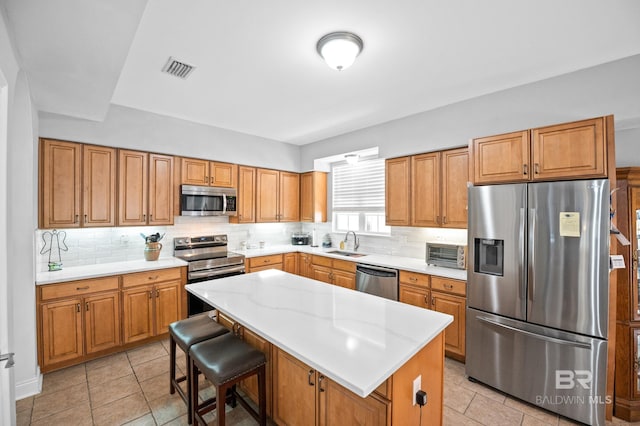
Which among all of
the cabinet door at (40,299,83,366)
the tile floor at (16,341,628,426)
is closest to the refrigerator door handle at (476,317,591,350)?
the tile floor at (16,341,628,426)

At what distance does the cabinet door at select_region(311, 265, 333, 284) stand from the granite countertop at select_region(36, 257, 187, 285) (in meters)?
1.91

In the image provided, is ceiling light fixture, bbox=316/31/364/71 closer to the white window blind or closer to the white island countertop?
the white island countertop

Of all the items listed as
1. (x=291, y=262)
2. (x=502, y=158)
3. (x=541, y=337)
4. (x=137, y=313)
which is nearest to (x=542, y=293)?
(x=541, y=337)

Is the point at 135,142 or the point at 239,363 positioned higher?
the point at 135,142

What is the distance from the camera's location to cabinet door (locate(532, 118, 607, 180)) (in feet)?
6.77

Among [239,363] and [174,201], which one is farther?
[174,201]

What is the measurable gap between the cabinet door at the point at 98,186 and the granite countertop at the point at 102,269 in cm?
50

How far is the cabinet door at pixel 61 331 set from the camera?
268 cm

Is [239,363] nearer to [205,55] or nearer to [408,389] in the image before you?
[408,389]

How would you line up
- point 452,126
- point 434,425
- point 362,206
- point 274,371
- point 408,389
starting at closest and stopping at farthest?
point 408,389
point 434,425
point 274,371
point 452,126
point 362,206

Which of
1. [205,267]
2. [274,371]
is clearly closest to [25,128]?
[205,267]

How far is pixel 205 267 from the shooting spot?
3.67 m

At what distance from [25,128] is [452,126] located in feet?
13.7

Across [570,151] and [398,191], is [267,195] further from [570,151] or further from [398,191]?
[570,151]
